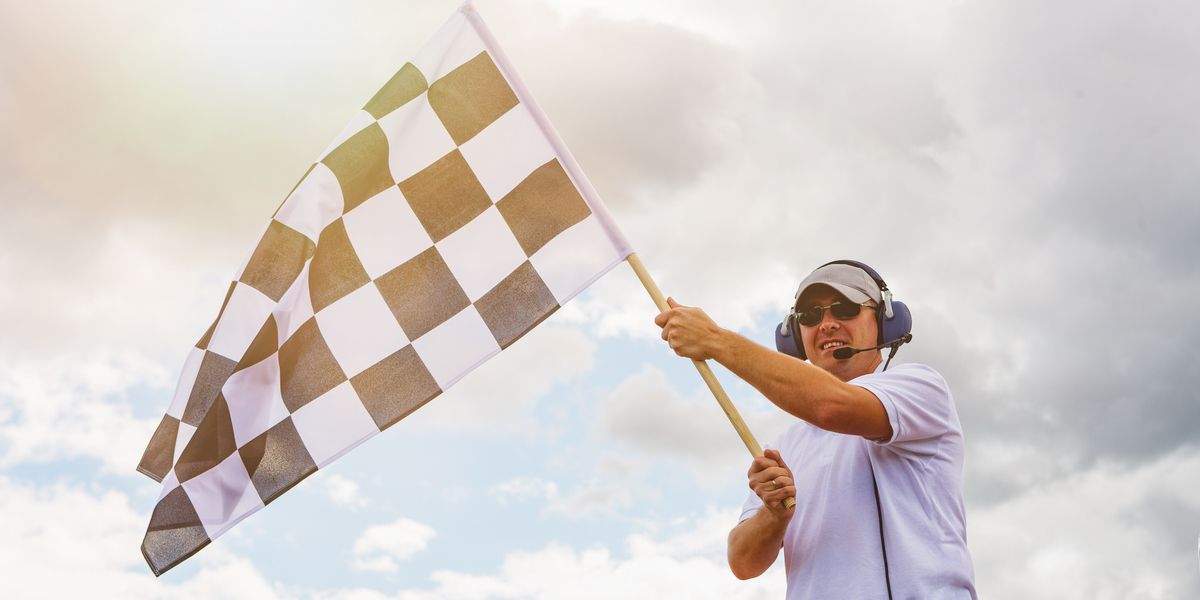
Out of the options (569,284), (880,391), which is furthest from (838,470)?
(569,284)

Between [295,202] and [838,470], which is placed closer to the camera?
[838,470]

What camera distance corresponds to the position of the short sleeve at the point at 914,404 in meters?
4.47

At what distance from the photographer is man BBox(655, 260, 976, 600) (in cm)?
434

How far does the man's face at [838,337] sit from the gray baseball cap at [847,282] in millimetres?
43

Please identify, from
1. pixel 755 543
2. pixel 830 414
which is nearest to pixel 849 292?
pixel 830 414

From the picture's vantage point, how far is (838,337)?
17.7 feet

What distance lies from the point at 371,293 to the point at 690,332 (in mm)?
2345

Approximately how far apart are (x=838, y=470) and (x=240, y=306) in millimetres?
3572

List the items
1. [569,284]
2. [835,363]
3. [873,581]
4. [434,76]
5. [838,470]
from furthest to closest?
[434,76]
[569,284]
[835,363]
[838,470]
[873,581]

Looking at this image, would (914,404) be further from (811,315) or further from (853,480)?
(811,315)

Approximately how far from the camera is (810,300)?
5500 mm

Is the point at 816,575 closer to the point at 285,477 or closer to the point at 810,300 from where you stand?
the point at 810,300

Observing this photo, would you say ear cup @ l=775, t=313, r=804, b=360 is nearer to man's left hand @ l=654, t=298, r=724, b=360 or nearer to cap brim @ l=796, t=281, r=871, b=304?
cap brim @ l=796, t=281, r=871, b=304

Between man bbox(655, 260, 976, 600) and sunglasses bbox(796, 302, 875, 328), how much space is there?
0.62 meters
